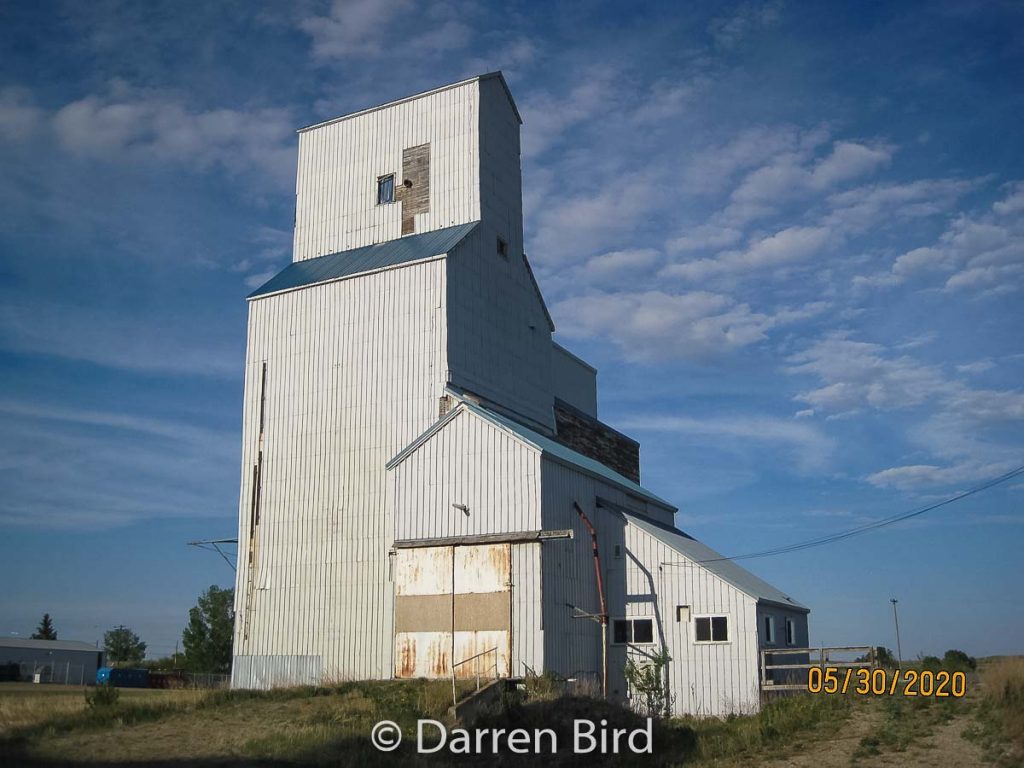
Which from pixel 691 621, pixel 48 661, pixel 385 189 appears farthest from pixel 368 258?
pixel 48 661

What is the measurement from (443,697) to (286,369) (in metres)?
15.5

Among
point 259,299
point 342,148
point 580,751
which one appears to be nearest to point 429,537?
point 580,751

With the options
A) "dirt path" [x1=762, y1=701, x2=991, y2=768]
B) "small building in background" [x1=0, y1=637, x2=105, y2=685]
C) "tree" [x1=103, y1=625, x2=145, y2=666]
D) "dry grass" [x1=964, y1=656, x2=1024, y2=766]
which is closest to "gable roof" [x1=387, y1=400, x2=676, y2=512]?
"dirt path" [x1=762, y1=701, x2=991, y2=768]

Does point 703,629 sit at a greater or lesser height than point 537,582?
lesser

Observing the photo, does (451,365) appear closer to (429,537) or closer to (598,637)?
(429,537)

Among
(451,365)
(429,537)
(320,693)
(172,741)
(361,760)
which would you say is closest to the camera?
(361,760)

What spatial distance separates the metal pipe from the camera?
1105 inches

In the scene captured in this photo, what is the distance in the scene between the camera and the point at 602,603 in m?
28.5

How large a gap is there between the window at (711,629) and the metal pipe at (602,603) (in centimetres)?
263

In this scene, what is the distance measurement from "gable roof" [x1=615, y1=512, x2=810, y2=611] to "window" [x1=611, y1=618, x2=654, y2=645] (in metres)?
2.37

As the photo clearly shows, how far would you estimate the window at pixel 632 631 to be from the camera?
2902 cm

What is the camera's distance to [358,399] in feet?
110

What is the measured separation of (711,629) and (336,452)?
44.5 ft

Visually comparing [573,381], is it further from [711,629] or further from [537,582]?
[537,582]
